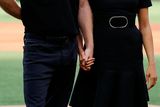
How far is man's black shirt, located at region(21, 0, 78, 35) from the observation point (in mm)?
3809

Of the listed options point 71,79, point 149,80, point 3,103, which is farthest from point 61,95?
point 3,103

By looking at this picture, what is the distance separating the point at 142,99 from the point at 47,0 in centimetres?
111

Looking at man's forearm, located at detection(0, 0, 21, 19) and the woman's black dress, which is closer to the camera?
man's forearm, located at detection(0, 0, 21, 19)

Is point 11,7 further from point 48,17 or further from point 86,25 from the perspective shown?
point 86,25

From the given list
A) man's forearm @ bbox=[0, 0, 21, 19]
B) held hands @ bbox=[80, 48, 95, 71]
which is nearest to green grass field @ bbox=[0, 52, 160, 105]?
held hands @ bbox=[80, 48, 95, 71]

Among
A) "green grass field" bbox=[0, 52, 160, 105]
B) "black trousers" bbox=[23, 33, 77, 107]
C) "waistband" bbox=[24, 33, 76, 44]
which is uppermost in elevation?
"waistband" bbox=[24, 33, 76, 44]

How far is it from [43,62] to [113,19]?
609 mm

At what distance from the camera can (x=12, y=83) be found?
9102 millimetres

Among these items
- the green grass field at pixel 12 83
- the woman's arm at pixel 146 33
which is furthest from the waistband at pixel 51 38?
the green grass field at pixel 12 83

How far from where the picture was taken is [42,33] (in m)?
3.86

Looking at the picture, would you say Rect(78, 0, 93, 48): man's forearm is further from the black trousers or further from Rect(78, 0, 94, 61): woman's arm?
the black trousers

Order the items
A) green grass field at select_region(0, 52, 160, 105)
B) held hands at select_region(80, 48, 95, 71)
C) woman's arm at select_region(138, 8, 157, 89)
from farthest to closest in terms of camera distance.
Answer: green grass field at select_region(0, 52, 160, 105), woman's arm at select_region(138, 8, 157, 89), held hands at select_region(80, 48, 95, 71)

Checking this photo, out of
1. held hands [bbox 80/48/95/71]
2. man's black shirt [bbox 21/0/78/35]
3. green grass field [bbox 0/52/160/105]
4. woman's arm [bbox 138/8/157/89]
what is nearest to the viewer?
man's black shirt [bbox 21/0/78/35]

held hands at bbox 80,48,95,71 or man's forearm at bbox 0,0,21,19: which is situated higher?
man's forearm at bbox 0,0,21,19
